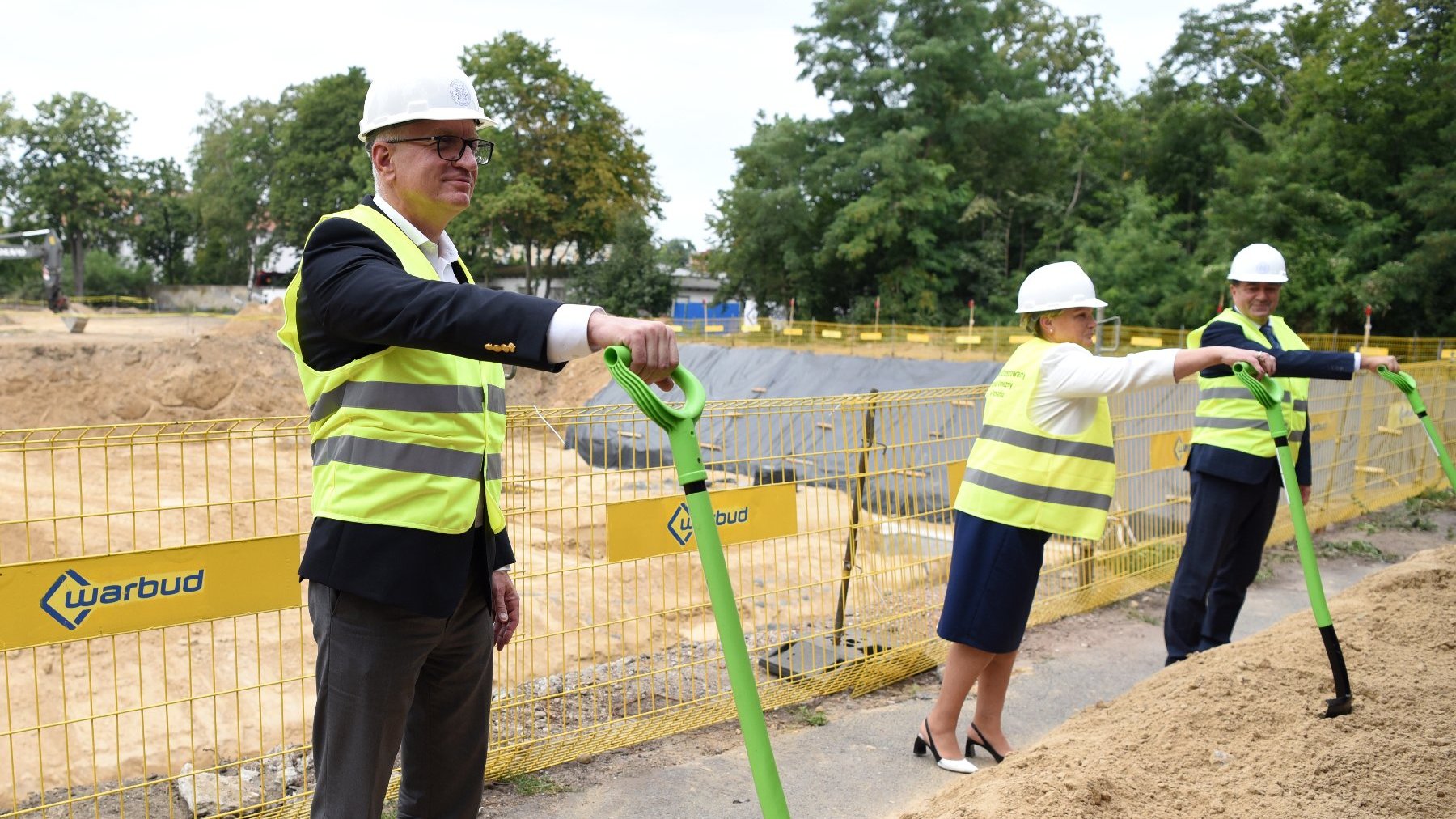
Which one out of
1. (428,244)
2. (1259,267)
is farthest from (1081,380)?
(428,244)

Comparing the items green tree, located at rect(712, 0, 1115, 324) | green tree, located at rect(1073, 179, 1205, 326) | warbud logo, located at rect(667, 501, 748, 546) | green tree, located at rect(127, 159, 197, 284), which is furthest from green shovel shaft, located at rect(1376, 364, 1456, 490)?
green tree, located at rect(127, 159, 197, 284)

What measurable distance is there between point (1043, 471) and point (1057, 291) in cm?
72

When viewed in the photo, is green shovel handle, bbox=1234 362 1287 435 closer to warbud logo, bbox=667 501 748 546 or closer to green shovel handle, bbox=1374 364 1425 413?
green shovel handle, bbox=1374 364 1425 413

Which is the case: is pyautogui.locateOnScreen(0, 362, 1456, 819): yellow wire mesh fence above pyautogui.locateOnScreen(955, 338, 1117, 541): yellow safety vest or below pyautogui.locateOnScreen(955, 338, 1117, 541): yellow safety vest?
below

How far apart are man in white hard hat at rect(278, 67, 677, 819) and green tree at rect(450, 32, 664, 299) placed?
42410mm

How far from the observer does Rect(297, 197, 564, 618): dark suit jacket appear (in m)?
1.83

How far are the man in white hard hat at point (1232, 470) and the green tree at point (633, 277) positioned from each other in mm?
39448

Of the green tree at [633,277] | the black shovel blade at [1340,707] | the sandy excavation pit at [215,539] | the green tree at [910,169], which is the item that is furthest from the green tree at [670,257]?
the black shovel blade at [1340,707]

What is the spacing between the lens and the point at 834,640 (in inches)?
227

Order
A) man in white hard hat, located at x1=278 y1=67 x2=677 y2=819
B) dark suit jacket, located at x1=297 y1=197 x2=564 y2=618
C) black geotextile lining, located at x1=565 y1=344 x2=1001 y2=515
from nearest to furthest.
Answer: dark suit jacket, located at x1=297 y1=197 x2=564 y2=618, man in white hard hat, located at x1=278 y1=67 x2=677 y2=819, black geotextile lining, located at x1=565 y1=344 x2=1001 y2=515

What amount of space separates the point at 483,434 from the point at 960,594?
8.56 feet

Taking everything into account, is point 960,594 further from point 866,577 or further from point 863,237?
point 863,237

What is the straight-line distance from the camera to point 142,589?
3332mm

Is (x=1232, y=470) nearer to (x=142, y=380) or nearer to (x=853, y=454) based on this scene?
(x=853, y=454)
